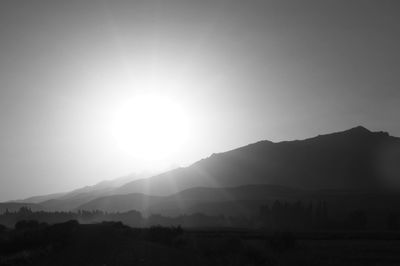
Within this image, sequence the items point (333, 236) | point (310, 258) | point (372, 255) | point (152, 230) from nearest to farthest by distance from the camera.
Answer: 1. point (310, 258)
2. point (372, 255)
3. point (152, 230)
4. point (333, 236)

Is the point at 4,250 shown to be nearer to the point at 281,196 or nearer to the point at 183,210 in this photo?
the point at 183,210

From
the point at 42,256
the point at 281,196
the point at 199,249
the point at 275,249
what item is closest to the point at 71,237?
the point at 42,256

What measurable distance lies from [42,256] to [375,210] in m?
123

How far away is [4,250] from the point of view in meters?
43.6

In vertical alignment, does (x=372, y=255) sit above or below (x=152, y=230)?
below

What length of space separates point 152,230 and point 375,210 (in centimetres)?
10777

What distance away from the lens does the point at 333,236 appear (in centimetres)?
6197

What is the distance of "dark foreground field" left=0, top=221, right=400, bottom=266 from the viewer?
3606cm

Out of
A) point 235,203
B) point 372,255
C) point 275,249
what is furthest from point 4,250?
point 235,203

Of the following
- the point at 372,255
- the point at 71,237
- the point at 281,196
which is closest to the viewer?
the point at 372,255

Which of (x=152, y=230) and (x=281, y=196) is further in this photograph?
(x=281, y=196)

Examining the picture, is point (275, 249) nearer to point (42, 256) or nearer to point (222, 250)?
point (222, 250)

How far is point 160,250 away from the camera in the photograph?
38.7 m

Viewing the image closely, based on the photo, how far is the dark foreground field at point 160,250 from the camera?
36.1 m
